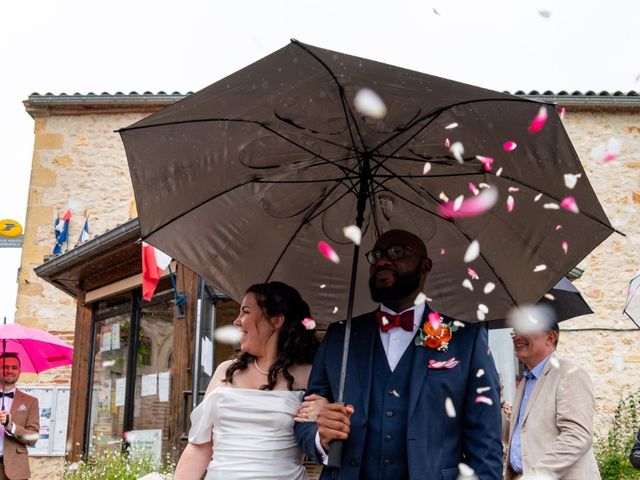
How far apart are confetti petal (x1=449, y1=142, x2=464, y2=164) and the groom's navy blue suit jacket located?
2.54 feet

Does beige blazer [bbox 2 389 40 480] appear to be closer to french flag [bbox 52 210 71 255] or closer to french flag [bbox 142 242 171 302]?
french flag [bbox 142 242 171 302]

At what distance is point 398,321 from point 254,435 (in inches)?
35.1

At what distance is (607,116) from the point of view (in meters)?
14.9

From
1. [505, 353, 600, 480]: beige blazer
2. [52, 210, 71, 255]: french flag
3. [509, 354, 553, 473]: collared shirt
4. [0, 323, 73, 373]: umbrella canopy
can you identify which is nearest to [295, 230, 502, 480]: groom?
[505, 353, 600, 480]: beige blazer

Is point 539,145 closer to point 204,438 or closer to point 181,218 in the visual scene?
point 181,218

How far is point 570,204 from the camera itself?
138 inches

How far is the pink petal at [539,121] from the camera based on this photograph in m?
3.05

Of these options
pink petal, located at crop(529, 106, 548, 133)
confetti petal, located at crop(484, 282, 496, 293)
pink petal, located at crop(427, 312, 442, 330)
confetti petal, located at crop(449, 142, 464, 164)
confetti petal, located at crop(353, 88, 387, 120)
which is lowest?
pink petal, located at crop(427, 312, 442, 330)

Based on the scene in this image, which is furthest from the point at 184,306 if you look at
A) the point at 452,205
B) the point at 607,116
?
the point at 607,116

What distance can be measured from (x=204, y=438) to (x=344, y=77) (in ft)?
5.98

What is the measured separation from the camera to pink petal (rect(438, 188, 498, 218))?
3699 millimetres

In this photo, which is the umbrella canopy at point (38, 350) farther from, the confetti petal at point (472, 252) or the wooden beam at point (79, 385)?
the confetti petal at point (472, 252)

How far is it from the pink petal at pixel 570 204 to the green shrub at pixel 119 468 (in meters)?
5.09

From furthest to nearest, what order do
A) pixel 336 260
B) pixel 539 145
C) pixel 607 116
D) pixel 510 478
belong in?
pixel 607 116 < pixel 510 478 < pixel 336 260 < pixel 539 145
